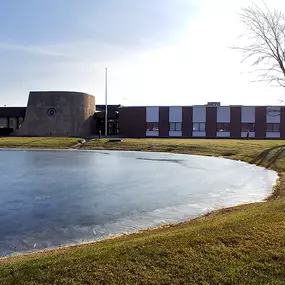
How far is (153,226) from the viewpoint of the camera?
905cm

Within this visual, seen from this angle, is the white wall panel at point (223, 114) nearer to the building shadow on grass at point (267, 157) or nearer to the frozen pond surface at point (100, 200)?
the building shadow on grass at point (267, 157)

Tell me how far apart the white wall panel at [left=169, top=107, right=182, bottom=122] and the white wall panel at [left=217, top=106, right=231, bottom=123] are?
6348 millimetres

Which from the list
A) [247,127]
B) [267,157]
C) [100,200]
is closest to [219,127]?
[247,127]

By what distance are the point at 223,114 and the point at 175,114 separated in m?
7.82

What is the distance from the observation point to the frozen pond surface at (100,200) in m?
8.46

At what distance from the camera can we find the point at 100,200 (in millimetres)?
12102

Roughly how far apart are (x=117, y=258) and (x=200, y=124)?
56102 mm

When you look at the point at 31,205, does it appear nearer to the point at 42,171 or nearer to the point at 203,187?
the point at 203,187

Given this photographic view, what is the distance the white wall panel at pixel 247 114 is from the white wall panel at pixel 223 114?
220 cm

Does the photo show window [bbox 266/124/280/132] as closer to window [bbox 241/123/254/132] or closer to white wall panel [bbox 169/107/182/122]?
window [bbox 241/123/254/132]

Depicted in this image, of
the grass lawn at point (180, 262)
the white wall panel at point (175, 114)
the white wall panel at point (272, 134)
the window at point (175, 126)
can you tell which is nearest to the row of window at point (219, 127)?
the window at point (175, 126)

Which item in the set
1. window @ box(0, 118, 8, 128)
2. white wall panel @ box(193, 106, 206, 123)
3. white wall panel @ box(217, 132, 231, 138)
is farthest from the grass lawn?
window @ box(0, 118, 8, 128)

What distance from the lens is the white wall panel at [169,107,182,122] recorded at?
60281 millimetres

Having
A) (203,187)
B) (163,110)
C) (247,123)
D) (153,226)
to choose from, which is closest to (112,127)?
(163,110)
